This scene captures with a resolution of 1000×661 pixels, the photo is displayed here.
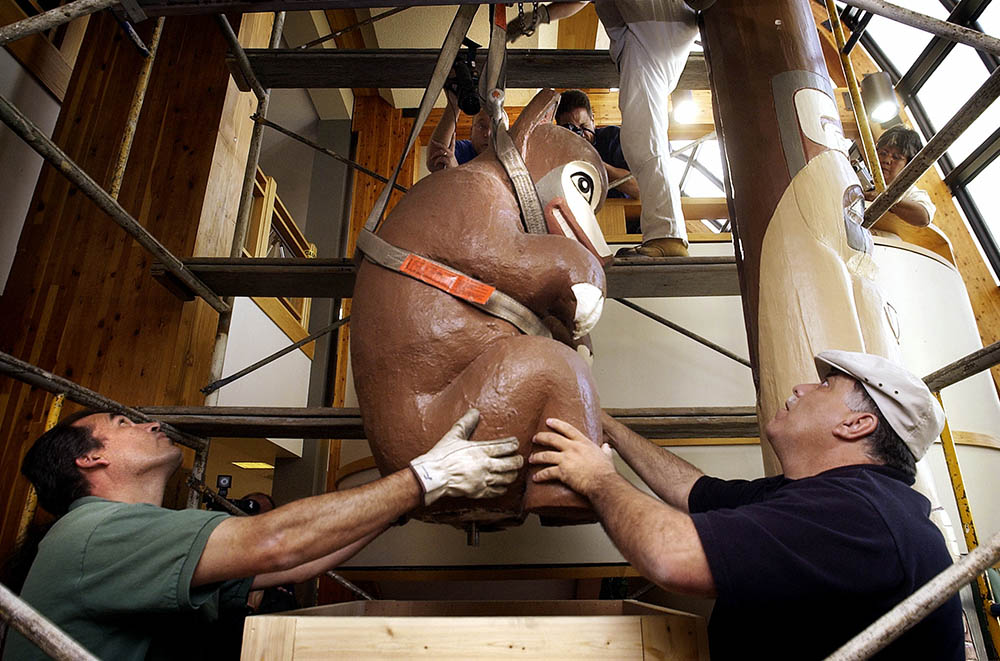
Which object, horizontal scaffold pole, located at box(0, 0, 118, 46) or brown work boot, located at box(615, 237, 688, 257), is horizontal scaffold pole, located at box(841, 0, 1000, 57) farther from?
horizontal scaffold pole, located at box(0, 0, 118, 46)

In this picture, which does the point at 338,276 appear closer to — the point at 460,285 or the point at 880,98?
the point at 460,285

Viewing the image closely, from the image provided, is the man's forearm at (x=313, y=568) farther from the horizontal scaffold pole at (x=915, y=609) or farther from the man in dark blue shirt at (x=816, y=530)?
the horizontal scaffold pole at (x=915, y=609)

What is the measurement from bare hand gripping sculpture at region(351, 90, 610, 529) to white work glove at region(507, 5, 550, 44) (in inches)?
28.6

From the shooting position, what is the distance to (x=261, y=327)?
430 cm

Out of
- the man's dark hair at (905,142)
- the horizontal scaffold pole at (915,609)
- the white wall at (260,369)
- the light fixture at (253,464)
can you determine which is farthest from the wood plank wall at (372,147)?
the horizontal scaffold pole at (915,609)

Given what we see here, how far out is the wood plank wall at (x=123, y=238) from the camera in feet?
9.49

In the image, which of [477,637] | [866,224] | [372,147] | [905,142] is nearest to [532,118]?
[866,224]

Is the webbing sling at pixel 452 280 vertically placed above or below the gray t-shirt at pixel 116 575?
above

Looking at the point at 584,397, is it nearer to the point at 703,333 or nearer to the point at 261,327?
the point at 703,333

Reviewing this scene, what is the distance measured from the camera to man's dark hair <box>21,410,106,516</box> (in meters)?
1.62

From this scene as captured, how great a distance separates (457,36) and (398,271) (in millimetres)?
781

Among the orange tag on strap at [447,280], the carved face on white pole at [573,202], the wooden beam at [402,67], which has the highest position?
the wooden beam at [402,67]

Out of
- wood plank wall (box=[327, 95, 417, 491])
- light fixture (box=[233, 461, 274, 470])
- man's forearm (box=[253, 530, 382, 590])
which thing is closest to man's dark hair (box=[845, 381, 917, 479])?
man's forearm (box=[253, 530, 382, 590])

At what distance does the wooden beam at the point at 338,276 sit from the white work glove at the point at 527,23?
784 millimetres
